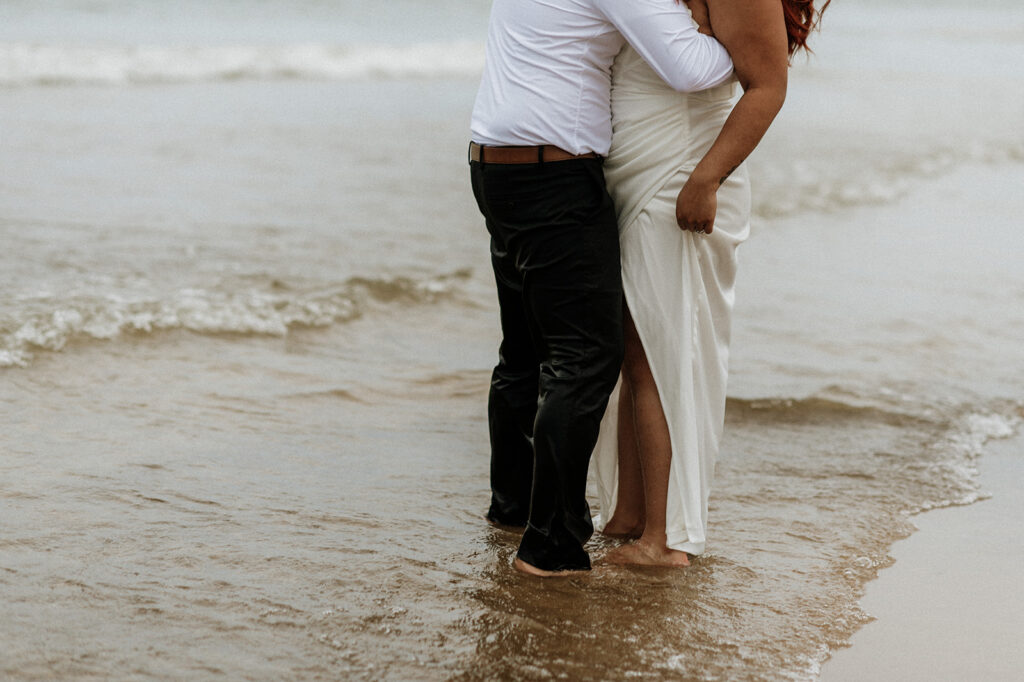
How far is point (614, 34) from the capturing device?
276 cm

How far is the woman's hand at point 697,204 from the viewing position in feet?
9.29

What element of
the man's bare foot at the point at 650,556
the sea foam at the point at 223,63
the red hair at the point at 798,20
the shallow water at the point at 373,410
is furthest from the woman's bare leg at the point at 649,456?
the sea foam at the point at 223,63

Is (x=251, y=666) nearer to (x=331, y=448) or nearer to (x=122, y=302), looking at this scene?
(x=331, y=448)

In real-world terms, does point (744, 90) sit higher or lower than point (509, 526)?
higher

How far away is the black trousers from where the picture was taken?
9.29 feet

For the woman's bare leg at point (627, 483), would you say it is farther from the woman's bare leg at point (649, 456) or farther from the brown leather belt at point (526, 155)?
the brown leather belt at point (526, 155)

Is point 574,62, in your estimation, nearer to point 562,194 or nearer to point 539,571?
point 562,194

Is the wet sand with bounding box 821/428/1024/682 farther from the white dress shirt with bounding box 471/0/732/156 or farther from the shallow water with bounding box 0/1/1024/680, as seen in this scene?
the white dress shirt with bounding box 471/0/732/156

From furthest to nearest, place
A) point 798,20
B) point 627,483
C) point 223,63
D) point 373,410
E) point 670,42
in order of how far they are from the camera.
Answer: point 223,63
point 373,410
point 627,483
point 798,20
point 670,42

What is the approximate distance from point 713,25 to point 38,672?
2064 mm

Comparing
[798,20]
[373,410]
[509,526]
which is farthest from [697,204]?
[373,410]

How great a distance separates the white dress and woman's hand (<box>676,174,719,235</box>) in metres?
0.06

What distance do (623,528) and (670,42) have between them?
1.40 m

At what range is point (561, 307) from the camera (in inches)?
113
